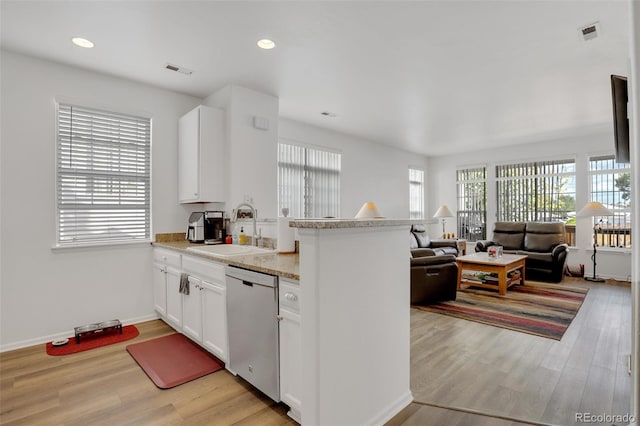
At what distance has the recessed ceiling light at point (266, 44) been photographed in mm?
2911

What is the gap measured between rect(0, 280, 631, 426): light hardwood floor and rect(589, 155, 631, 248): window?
3964 millimetres

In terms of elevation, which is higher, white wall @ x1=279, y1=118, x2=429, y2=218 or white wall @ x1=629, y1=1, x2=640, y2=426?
white wall @ x1=279, y1=118, x2=429, y2=218

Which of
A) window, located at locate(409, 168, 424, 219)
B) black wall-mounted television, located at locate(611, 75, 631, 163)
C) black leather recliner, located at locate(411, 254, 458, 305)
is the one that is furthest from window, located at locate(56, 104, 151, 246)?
window, located at locate(409, 168, 424, 219)

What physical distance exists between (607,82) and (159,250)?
5.55 meters

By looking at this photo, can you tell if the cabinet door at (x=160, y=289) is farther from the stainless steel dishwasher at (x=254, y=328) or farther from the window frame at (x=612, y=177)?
the window frame at (x=612, y=177)

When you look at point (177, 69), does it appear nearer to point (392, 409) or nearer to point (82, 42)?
point (82, 42)

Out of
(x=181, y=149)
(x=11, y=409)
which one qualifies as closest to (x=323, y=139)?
(x=181, y=149)

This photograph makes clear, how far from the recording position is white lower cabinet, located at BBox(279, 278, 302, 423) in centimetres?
183

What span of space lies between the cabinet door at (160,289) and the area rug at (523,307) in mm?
3010

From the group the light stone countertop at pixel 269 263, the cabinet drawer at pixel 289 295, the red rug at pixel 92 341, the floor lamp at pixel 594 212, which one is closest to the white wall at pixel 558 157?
the floor lamp at pixel 594 212

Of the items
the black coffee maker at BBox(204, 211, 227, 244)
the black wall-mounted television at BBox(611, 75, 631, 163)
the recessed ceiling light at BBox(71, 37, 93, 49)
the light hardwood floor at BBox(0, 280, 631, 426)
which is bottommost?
the light hardwood floor at BBox(0, 280, 631, 426)

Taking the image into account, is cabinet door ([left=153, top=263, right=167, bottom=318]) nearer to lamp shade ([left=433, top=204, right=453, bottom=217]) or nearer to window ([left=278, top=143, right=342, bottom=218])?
window ([left=278, top=143, right=342, bottom=218])

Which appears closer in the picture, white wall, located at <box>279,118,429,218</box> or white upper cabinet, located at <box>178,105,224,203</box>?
white upper cabinet, located at <box>178,105,224,203</box>

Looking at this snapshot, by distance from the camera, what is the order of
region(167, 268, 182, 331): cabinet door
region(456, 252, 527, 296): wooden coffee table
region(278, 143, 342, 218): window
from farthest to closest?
region(278, 143, 342, 218): window, region(456, 252, 527, 296): wooden coffee table, region(167, 268, 182, 331): cabinet door
